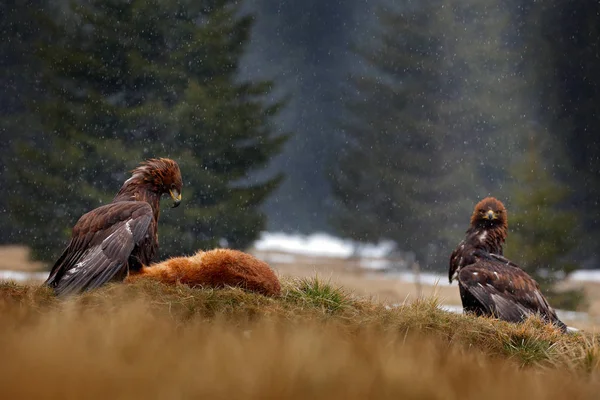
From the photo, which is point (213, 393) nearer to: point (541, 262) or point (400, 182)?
point (541, 262)

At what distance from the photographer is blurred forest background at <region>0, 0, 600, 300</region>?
20.5 metres

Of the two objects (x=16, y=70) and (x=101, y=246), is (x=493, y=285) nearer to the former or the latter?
(x=101, y=246)

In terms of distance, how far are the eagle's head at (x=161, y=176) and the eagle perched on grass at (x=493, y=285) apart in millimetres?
3425

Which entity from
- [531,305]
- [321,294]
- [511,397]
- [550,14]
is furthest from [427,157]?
[511,397]

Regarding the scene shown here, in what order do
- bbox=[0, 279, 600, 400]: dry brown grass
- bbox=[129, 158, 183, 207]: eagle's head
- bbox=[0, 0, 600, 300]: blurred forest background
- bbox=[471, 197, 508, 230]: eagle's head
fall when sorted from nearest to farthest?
bbox=[0, 279, 600, 400]: dry brown grass → bbox=[129, 158, 183, 207]: eagle's head → bbox=[471, 197, 508, 230]: eagle's head → bbox=[0, 0, 600, 300]: blurred forest background

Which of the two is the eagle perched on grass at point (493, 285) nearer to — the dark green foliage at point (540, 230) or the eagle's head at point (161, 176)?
the eagle's head at point (161, 176)

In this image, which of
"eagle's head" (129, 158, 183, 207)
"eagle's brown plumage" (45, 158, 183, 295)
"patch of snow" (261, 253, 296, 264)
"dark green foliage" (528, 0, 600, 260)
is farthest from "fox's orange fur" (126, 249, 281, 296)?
"patch of snow" (261, 253, 296, 264)

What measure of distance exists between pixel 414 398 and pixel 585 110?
33136mm

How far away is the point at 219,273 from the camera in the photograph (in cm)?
594

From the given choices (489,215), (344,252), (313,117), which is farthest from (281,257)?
(489,215)

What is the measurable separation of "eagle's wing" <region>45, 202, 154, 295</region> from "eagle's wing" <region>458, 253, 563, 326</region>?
150 inches

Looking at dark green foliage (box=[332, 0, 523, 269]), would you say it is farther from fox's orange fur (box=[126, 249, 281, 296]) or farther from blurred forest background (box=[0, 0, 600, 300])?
fox's orange fur (box=[126, 249, 281, 296])

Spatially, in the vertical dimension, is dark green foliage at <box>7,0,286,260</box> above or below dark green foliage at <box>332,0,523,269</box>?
below

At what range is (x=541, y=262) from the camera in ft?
63.7
